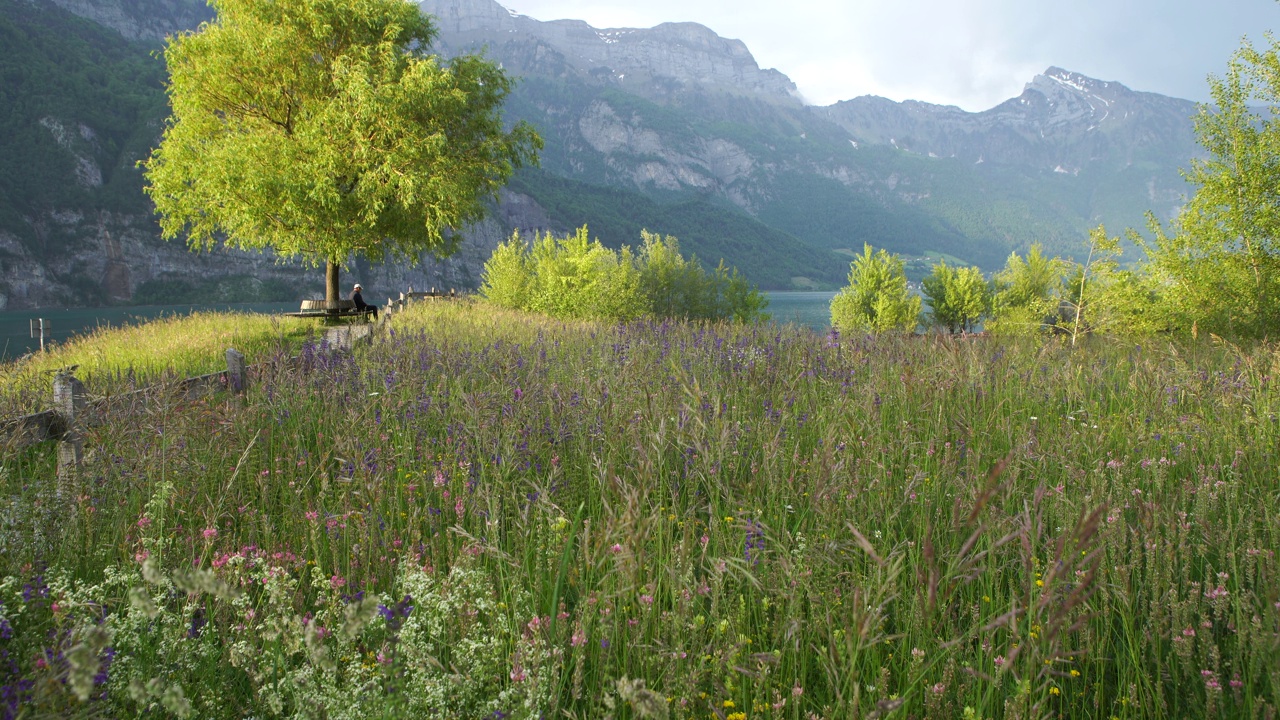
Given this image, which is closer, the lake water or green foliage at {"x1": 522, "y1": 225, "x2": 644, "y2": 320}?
the lake water

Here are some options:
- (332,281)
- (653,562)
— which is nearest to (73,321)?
(332,281)

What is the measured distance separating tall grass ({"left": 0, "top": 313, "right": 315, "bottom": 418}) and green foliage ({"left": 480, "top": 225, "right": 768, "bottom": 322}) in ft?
35.6

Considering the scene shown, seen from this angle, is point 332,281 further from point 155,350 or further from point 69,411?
point 69,411

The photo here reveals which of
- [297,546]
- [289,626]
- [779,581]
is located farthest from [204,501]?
[779,581]

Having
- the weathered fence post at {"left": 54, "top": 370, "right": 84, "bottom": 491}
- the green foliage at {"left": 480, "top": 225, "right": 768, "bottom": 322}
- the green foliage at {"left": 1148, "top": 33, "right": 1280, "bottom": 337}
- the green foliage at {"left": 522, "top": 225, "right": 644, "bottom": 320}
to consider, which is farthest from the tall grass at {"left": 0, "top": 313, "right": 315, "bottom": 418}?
the green foliage at {"left": 1148, "top": 33, "right": 1280, "bottom": 337}

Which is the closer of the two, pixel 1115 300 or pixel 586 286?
pixel 1115 300

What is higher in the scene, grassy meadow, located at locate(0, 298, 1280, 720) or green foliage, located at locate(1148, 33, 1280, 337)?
green foliage, located at locate(1148, 33, 1280, 337)

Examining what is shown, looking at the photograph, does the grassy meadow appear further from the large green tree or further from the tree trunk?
the tree trunk

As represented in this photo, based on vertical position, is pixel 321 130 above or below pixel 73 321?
above

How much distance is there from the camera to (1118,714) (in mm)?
1931

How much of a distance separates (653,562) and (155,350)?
41.8 feet

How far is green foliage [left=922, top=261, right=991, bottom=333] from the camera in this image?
49.8 metres

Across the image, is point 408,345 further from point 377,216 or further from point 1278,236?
point 1278,236

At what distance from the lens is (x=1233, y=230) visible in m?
13.9
